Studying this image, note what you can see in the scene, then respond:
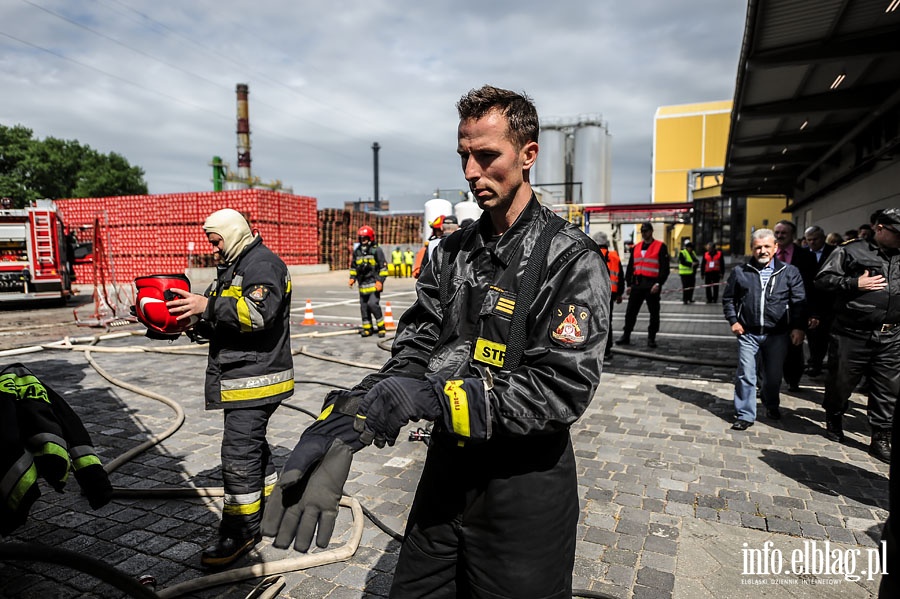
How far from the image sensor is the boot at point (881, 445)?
446 centimetres

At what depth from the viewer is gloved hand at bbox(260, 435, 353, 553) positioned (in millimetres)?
1495

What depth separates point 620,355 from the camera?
8914 millimetres

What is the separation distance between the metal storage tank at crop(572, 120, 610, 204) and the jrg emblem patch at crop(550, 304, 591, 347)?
6453 centimetres

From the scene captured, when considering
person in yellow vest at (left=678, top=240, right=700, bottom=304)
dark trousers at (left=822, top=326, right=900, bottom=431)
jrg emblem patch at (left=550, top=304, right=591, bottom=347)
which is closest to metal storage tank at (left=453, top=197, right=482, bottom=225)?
person in yellow vest at (left=678, top=240, right=700, bottom=304)

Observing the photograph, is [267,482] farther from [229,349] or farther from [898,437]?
[898,437]

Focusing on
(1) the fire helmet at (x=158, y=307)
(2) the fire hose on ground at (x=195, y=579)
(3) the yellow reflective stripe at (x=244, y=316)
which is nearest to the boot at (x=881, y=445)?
(2) the fire hose on ground at (x=195, y=579)

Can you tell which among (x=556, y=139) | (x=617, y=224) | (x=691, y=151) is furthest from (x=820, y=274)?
(x=556, y=139)

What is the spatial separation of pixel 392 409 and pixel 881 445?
493cm

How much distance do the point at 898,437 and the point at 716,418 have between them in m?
4.58

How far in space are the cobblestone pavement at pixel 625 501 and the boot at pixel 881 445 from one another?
8cm

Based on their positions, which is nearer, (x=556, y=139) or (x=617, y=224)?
(x=617, y=224)

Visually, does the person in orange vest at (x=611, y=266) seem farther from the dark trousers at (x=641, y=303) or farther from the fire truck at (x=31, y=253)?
the fire truck at (x=31, y=253)

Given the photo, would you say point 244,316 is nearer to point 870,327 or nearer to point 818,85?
point 870,327

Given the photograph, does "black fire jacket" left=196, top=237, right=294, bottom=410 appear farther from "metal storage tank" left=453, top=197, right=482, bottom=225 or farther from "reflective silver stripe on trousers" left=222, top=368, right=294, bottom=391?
"metal storage tank" left=453, top=197, right=482, bottom=225
